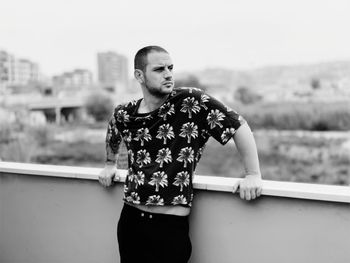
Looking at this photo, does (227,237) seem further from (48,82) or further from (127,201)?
(48,82)

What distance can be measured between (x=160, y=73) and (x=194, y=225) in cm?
61

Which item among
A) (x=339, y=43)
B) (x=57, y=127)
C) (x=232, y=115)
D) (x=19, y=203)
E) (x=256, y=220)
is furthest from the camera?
(x=339, y=43)

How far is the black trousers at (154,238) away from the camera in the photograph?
4.67ft

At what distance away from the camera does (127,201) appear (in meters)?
1.54

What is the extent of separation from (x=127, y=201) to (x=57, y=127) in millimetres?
24097

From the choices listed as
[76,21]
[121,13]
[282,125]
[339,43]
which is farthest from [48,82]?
[339,43]

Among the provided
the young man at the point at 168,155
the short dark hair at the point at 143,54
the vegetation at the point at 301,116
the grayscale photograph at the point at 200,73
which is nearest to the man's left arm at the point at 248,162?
the young man at the point at 168,155

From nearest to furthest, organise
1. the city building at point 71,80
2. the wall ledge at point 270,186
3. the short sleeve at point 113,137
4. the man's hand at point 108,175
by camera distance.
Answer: the wall ledge at point 270,186
the short sleeve at point 113,137
the man's hand at point 108,175
the city building at point 71,80

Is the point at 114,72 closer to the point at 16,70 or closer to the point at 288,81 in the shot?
the point at 16,70

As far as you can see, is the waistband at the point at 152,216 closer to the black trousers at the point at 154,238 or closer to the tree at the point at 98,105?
the black trousers at the point at 154,238

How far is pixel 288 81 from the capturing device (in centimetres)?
2794

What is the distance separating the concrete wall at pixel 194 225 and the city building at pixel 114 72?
903 inches

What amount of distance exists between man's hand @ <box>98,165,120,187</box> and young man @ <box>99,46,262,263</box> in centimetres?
29

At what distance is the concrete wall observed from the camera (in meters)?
1.43
